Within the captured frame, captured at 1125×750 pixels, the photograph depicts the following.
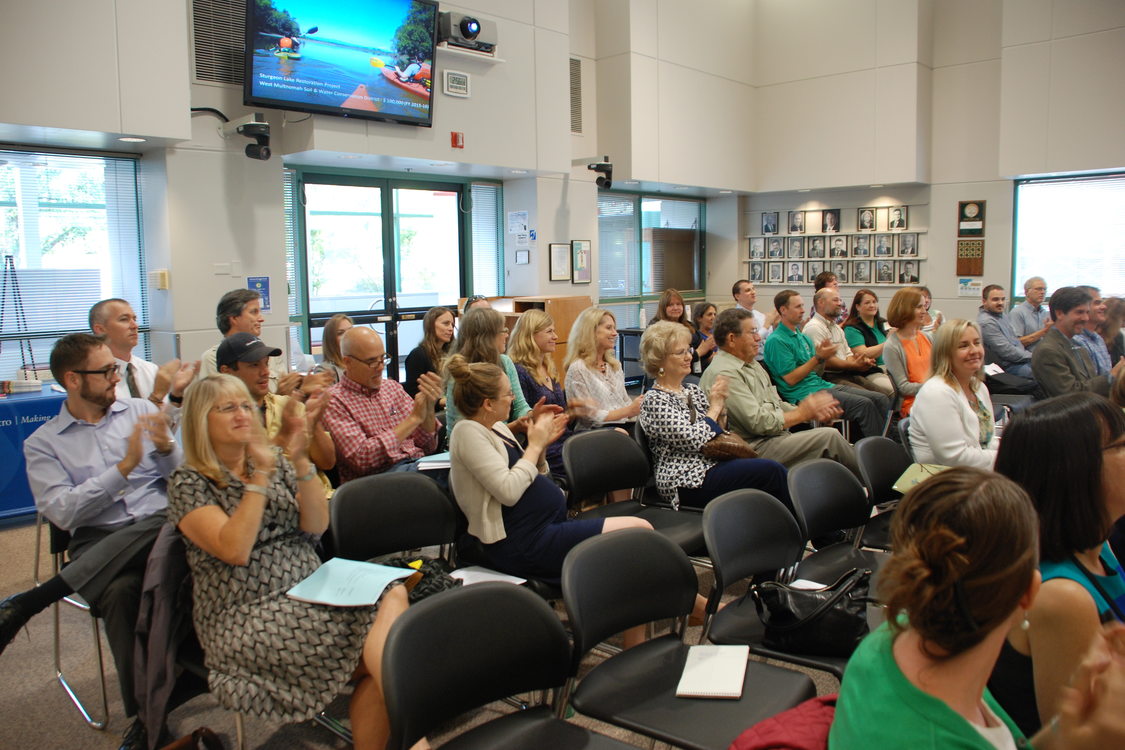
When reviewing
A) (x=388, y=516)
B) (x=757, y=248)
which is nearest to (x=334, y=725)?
(x=388, y=516)

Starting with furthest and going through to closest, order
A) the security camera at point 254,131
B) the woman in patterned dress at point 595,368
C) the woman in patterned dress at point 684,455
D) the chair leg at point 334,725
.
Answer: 1. the security camera at point 254,131
2. the woman in patterned dress at point 595,368
3. the woman in patterned dress at point 684,455
4. the chair leg at point 334,725

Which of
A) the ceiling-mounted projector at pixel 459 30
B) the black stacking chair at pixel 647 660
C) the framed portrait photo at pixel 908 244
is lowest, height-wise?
the black stacking chair at pixel 647 660

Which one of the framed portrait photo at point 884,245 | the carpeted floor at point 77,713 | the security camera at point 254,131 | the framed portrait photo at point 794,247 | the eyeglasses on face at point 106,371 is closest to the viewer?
the carpeted floor at point 77,713

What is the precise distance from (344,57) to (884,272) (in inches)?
295

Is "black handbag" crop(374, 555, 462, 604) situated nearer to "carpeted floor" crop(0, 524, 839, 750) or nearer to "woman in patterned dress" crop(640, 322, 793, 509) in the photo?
"carpeted floor" crop(0, 524, 839, 750)

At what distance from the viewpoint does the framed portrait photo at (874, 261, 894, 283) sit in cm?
1084

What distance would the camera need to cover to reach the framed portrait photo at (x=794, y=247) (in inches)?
453

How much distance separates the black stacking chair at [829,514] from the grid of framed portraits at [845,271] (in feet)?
26.1

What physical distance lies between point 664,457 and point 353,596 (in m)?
2.00

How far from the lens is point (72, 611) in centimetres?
409

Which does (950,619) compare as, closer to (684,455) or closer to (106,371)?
(684,455)

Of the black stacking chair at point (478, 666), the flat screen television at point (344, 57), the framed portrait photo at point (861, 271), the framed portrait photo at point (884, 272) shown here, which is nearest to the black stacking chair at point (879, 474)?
the black stacking chair at point (478, 666)

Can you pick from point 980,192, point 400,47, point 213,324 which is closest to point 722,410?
point 213,324

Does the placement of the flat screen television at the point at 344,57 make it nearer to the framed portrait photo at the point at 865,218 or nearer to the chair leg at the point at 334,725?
the chair leg at the point at 334,725
